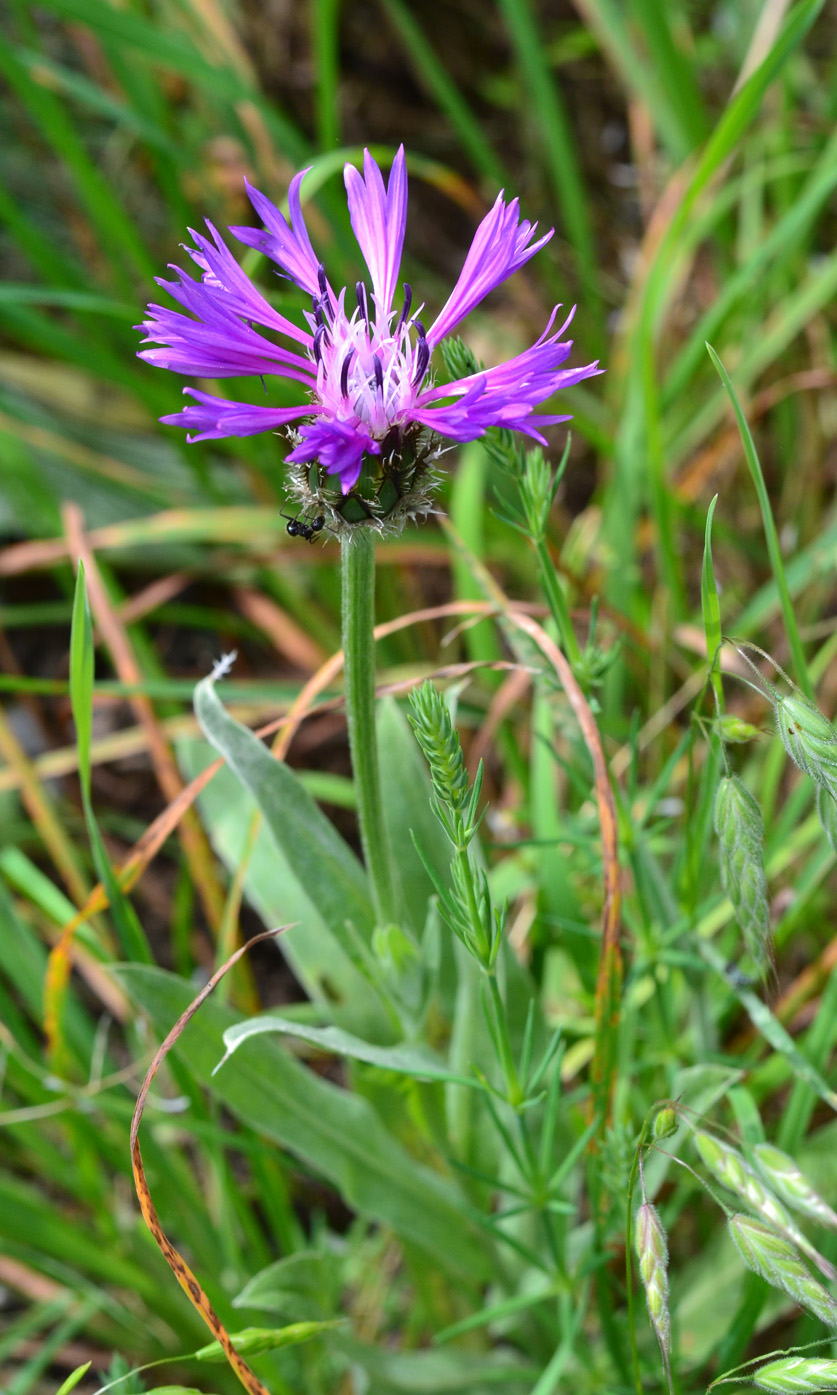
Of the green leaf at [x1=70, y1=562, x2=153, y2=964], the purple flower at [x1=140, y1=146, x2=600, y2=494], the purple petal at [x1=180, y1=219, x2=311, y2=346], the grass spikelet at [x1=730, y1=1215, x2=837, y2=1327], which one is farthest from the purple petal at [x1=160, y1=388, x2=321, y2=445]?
the grass spikelet at [x1=730, y1=1215, x2=837, y2=1327]

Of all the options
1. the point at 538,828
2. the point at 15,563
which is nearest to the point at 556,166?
the point at 15,563

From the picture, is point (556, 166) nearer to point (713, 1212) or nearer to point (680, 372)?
point (680, 372)

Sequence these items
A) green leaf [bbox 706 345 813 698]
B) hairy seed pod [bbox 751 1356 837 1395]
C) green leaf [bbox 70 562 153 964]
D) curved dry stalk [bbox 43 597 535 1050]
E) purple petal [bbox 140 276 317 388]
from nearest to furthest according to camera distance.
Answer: hairy seed pod [bbox 751 1356 837 1395] → purple petal [bbox 140 276 317 388] → green leaf [bbox 706 345 813 698] → green leaf [bbox 70 562 153 964] → curved dry stalk [bbox 43 597 535 1050]

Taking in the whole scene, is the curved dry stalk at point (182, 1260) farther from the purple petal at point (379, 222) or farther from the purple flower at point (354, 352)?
the purple petal at point (379, 222)

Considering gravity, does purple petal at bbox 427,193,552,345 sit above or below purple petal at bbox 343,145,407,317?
below

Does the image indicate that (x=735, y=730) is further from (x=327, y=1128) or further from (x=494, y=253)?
(x=327, y=1128)

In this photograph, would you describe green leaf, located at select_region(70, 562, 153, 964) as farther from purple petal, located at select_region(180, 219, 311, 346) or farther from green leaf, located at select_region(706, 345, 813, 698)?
green leaf, located at select_region(706, 345, 813, 698)

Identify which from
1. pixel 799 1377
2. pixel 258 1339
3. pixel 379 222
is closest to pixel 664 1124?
pixel 799 1377
